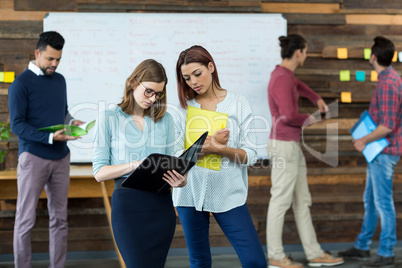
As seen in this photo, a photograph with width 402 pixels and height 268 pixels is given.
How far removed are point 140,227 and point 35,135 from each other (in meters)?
1.44

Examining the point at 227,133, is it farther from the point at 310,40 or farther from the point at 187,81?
the point at 310,40

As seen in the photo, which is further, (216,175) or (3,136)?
(3,136)

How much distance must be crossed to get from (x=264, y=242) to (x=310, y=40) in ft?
5.78

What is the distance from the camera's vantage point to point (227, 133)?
1.79 m

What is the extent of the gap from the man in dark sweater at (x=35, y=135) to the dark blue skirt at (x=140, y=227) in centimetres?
133

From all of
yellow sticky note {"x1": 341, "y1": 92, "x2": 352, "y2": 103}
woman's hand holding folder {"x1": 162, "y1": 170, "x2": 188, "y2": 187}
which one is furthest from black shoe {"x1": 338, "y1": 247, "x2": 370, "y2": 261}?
woman's hand holding folder {"x1": 162, "y1": 170, "x2": 188, "y2": 187}

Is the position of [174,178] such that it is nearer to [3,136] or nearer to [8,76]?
[3,136]

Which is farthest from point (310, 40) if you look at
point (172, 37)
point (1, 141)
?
point (1, 141)

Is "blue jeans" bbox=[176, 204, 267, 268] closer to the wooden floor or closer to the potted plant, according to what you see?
the wooden floor

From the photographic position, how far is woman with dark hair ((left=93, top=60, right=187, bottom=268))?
1.61m

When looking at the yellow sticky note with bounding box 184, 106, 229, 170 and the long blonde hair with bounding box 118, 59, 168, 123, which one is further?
the yellow sticky note with bounding box 184, 106, 229, 170

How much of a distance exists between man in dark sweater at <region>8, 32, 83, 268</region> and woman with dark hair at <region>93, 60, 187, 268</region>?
1.26m

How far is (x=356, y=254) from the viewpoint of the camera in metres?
3.56

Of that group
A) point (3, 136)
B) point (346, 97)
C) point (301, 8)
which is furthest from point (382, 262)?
point (3, 136)
